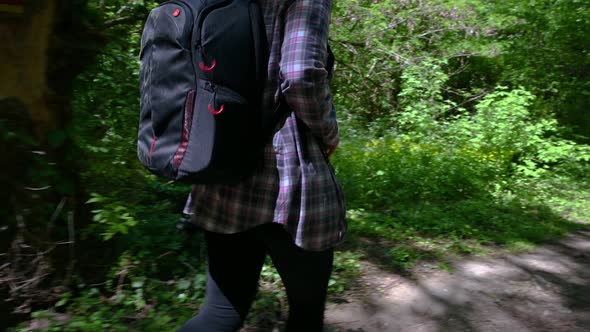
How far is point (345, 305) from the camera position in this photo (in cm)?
312

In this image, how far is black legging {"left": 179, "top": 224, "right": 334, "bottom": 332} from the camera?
171 cm

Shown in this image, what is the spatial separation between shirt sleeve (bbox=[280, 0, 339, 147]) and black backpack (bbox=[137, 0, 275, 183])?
9 cm

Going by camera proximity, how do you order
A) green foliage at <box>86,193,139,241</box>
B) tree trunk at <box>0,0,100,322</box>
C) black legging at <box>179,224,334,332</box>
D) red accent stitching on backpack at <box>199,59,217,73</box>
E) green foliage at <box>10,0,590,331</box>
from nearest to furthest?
red accent stitching on backpack at <box>199,59,217,73</box> → black legging at <box>179,224,334,332</box> → tree trunk at <box>0,0,100,322</box> → green foliage at <box>86,193,139,241</box> → green foliage at <box>10,0,590,331</box>

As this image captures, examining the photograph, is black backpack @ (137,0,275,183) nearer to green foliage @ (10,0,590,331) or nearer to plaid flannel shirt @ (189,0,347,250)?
plaid flannel shirt @ (189,0,347,250)

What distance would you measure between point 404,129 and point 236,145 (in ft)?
22.1

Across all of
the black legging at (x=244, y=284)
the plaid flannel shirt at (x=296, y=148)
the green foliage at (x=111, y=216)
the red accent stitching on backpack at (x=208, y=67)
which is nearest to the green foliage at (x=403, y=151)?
the green foliage at (x=111, y=216)

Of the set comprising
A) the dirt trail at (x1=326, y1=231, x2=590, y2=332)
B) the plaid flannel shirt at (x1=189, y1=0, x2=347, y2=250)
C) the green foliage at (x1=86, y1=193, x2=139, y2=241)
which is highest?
the plaid flannel shirt at (x1=189, y1=0, x2=347, y2=250)

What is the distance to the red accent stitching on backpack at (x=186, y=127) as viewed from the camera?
4.89 feet

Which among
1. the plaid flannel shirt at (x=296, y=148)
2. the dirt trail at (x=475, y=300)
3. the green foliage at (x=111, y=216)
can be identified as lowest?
the dirt trail at (x=475, y=300)

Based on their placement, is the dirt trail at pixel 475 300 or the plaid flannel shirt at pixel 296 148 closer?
the plaid flannel shirt at pixel 296 148

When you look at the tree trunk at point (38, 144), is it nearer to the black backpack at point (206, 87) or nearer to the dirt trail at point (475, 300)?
the black backpack at point (206, 87)

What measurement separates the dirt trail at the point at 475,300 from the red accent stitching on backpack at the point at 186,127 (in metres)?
1.71

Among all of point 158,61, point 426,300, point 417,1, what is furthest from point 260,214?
point 417,1

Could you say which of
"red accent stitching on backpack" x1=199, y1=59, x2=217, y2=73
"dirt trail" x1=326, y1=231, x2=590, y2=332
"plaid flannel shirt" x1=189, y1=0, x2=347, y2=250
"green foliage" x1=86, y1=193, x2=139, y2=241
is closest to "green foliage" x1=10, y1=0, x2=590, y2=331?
"green foliage" x1=86, y1=193, x2=139, y2=241
